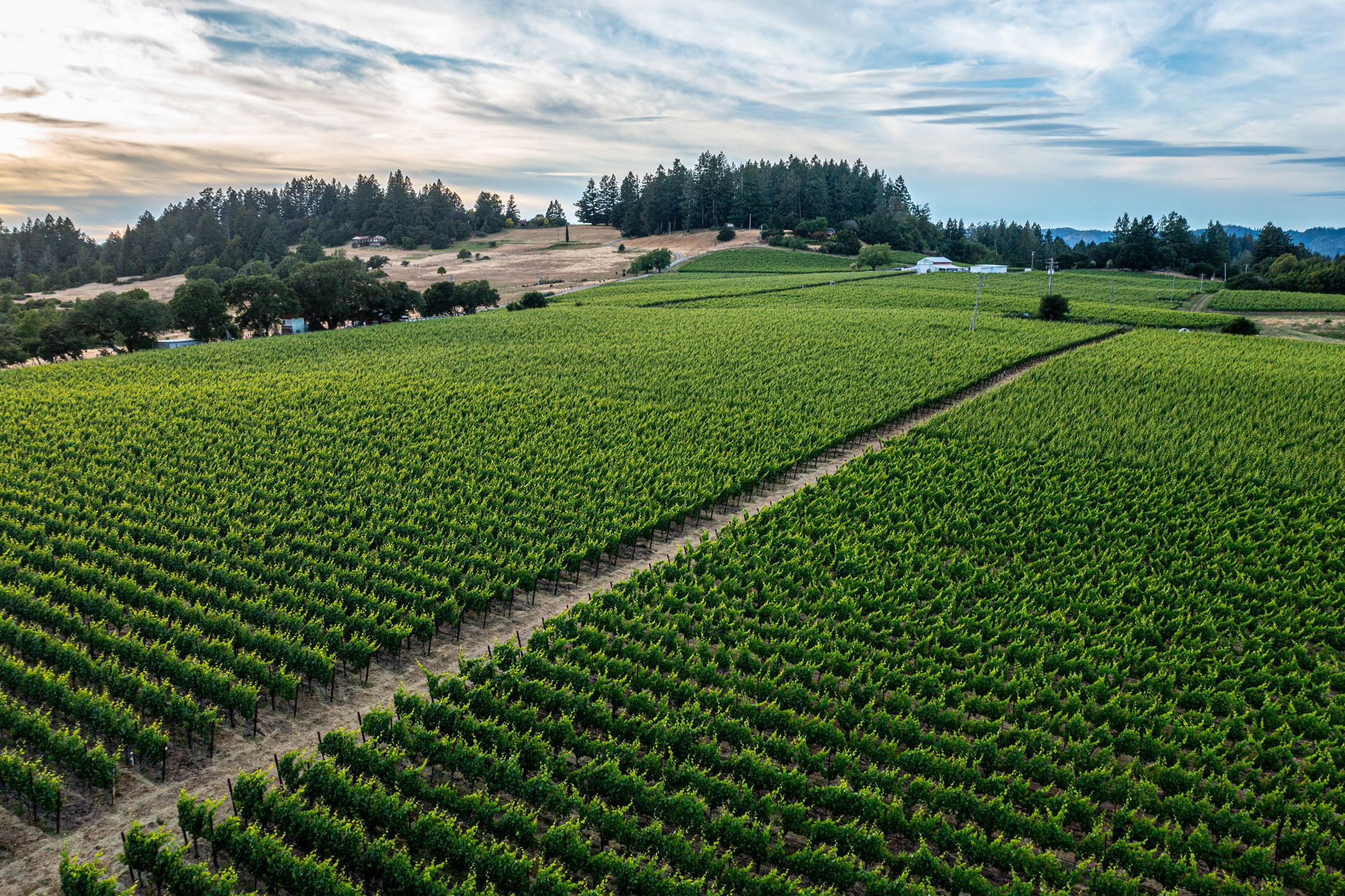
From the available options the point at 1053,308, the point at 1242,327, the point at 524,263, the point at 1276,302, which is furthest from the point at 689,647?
the point at 524,263

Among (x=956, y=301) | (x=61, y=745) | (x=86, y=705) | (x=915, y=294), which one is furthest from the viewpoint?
(x=915, y=294)

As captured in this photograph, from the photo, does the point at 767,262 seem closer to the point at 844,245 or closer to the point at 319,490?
the point at 844,245

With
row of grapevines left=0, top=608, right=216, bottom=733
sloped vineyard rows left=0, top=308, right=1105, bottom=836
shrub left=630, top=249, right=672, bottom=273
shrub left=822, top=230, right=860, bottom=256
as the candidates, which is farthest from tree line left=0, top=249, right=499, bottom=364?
shrub left=822, top=230, right=860, bottom=256

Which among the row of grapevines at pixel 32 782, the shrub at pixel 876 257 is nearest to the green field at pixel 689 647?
the row of grapevines at pixel 32 782

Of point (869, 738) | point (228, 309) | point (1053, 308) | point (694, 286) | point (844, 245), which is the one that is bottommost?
point (869, 738)

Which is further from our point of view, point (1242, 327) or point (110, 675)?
point (1242, 327)

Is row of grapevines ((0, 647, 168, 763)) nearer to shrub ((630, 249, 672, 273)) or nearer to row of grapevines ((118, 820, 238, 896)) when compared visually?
row of grapevines ((118, 820, 238, 896))

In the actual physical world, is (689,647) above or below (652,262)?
below
